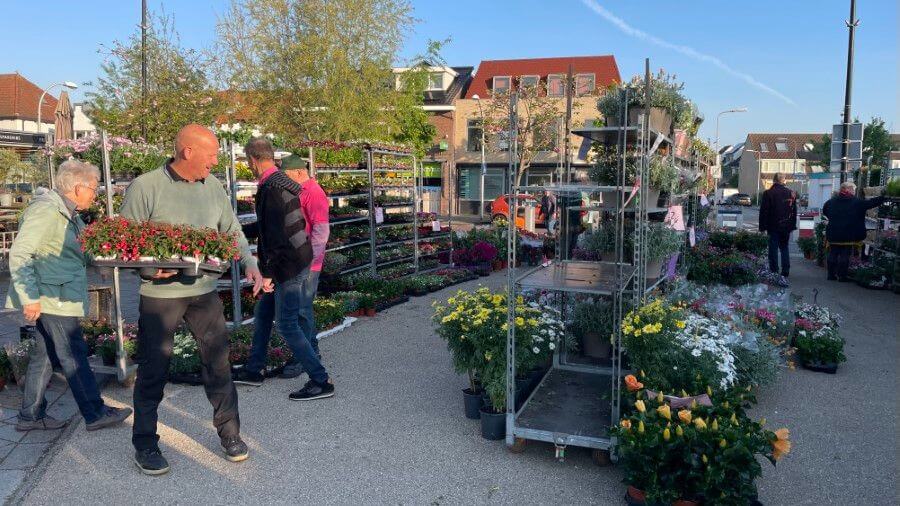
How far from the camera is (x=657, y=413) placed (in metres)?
3.60

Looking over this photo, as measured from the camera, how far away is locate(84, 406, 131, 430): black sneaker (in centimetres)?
449

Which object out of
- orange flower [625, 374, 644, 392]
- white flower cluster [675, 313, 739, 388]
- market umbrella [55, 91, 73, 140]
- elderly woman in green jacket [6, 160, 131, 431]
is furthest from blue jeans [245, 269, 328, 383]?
market umbrella [55, 91, 73, 140]

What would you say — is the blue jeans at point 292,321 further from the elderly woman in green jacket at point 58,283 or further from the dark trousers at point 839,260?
the dark trousers at point 839,260

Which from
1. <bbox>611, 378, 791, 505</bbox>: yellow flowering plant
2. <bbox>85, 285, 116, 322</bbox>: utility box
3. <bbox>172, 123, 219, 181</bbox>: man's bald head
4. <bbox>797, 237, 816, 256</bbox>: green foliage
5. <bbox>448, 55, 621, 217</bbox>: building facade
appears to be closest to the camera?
<bbox>611, 378, 791, 505</bbox>: yellow flowering plant

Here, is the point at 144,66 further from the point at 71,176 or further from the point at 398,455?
the point at 398,455

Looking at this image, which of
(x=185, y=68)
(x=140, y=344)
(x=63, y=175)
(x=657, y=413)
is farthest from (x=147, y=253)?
(x=185, y=68)

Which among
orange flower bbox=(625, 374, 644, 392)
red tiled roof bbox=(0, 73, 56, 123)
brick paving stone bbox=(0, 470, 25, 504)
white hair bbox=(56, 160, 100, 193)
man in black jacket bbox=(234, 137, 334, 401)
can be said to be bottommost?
brick paving stone bbox=(0, 470, 25, 504)

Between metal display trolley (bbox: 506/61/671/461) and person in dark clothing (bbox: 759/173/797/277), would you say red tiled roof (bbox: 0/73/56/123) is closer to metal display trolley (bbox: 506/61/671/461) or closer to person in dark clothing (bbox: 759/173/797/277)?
person in dark clothing (bbox: 759/173/797/277)

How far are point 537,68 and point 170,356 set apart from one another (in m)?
36.8

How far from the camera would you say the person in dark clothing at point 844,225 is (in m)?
11.1

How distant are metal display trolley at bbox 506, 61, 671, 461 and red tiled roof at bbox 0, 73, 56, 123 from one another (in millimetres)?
42658

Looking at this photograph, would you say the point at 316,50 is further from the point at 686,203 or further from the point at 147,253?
the point at 147,253

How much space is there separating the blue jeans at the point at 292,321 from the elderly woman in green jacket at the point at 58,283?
123cm

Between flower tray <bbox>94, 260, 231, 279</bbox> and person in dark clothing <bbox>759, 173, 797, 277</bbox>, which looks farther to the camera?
person in dark clothing <bbox>759, 173, 797, 277</bbox>
